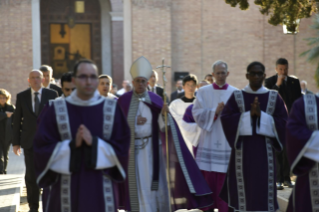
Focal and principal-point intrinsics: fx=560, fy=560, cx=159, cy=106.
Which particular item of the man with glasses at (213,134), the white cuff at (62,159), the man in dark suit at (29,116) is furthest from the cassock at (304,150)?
the man in dark suit at (29,116)

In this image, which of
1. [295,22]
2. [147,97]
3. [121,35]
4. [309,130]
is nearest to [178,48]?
[121,35]

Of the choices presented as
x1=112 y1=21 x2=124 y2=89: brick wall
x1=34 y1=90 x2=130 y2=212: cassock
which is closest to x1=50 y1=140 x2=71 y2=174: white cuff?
x1=34 y1=90 x2=130 y2=212: cassock

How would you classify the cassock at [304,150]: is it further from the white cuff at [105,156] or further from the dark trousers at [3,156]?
the dark trousers at [3,156]

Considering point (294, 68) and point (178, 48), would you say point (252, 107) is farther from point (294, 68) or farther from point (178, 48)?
point (294, 68)

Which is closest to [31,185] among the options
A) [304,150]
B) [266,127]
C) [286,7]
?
[266,127]

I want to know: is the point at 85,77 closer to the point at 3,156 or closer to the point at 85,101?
the point at 85,101

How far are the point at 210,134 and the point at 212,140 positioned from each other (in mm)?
89

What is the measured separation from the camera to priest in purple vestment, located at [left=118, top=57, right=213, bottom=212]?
6.52 m

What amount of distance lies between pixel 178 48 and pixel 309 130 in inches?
596

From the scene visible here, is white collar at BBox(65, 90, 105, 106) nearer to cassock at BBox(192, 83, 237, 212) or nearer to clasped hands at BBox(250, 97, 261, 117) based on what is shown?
clasped hands at BBox(250, 97, 261, 117)

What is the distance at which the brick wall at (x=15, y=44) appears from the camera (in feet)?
62.0

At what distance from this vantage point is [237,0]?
865 cm

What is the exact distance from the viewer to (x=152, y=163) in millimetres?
6598

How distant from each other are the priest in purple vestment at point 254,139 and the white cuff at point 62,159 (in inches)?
95.1
